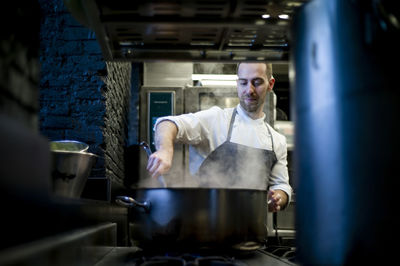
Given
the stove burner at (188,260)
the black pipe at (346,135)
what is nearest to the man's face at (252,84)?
the stove burner at (188,260)

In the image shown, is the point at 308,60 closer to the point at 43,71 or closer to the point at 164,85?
the point at 43,71

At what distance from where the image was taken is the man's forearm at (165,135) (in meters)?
1.88

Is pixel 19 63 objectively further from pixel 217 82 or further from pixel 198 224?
pixel 217 82

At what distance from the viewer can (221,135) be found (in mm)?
2457

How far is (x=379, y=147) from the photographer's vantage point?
45 centimetres

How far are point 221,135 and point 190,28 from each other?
5.39 ft

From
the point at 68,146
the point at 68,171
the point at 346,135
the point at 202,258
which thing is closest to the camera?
the point at 346,135

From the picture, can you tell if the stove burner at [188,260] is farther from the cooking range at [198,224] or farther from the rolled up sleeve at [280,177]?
the rolled up sleeve at [280,177]

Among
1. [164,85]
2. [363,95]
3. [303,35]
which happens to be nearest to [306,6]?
[303,35]

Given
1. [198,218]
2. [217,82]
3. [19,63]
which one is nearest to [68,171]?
[198,218]

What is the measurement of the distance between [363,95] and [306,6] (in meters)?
0.16

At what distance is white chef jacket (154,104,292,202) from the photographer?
2240 mm

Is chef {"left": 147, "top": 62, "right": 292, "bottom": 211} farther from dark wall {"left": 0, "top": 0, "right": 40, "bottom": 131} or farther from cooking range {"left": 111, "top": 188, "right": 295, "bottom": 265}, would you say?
dark wall {"left": 0, "top": 0, "right": 40, "bottom": 131}

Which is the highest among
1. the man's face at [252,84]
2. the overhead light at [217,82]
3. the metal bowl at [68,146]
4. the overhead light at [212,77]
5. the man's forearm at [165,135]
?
the overhead light at [212,77]
